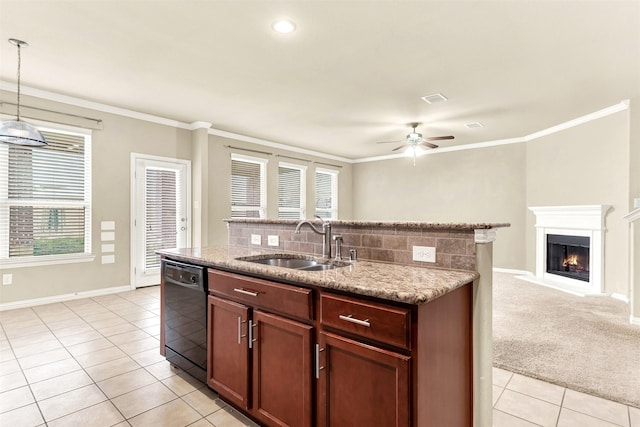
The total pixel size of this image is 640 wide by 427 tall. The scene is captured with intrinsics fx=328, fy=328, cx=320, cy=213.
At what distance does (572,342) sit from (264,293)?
2976 millimetres

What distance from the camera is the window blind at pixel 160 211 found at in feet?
16.5

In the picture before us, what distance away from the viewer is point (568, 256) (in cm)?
542

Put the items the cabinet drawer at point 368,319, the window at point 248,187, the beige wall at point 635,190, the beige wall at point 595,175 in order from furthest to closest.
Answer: the window at point 248,187
the beige wall at point 595,175
the beige wall at point 635,190
the cabinet drawer at point 368,319

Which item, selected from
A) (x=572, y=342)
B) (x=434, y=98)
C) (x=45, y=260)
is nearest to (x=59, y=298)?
(x=45, y=260)

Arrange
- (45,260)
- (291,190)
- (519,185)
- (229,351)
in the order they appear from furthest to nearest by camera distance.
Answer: (291,190) → (519,185) → (45,260) → (229,351)

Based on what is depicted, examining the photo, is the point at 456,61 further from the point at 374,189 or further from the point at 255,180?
the point at 374,189

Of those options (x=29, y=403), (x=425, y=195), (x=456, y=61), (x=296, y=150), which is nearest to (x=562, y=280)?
(x=425, y=195)

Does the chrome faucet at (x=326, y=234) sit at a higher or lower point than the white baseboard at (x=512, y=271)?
higher

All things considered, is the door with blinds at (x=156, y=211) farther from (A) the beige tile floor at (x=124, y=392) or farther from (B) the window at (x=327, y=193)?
(B) the window at (x=327, y=193)

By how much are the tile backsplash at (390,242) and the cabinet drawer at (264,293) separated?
608 mm

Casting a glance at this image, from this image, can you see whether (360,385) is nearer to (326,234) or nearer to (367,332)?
(367,332)

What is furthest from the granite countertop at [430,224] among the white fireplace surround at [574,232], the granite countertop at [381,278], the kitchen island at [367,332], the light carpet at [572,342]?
the white fireplace surround at [574,232]

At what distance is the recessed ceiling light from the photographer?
8.52 ft

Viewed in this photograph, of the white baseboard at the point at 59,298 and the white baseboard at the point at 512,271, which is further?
the white baseboard at the point at 512,271
